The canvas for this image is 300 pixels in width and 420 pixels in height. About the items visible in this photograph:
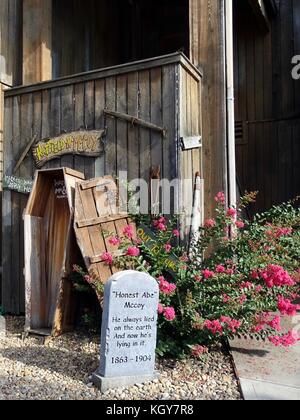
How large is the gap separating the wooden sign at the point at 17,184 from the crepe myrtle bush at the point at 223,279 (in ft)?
5.01

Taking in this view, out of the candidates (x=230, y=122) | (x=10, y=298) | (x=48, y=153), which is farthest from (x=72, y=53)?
(x=10, y=298)

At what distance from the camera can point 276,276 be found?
3738mm

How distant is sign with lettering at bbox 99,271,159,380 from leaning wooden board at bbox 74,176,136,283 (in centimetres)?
90

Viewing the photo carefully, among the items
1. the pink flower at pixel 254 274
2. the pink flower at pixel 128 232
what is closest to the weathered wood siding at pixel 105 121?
the pink flower at pixel 128 232

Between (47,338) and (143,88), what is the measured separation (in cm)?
258

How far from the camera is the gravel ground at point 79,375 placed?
3.18 metres

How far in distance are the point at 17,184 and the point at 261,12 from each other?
452 cm

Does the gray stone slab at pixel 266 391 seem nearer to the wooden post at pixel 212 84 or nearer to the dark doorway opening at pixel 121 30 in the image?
the wooden post at pixel 212 84

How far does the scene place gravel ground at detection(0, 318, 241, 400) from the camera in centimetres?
318

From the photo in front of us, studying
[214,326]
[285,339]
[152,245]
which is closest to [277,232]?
[285,339]

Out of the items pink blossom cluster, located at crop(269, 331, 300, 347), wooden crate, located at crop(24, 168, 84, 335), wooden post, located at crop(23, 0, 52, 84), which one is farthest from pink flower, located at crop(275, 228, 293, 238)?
wooden post, located at crop(23, 0, 52, 84)

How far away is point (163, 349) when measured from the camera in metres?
3.71

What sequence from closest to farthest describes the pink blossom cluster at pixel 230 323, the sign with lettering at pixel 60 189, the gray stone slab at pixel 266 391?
the gray stone slab at pixel 266 391
the pink blossom cluster at pixel 230 323
the sign with lettering at pixel 60 189

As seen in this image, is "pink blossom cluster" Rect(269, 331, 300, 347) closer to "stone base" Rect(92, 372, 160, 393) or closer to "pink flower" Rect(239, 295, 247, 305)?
"pink flower" Rect(239, 295, 247, 305)
